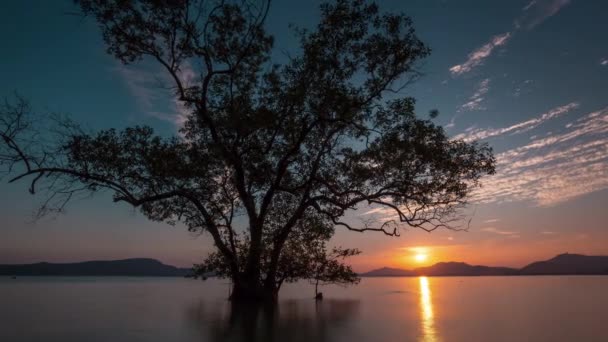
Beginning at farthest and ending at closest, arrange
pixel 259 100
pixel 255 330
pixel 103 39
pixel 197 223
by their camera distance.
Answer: pixel 197 223 < pixel 259 100 < pixel 103 39 < pixel 255 330

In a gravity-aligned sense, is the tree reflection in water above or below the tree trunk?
below

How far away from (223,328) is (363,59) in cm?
1636

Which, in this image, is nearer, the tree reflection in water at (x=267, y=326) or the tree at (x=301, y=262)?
the tree reflection in water at (x=267, y=326)

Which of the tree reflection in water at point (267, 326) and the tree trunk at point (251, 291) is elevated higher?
the tree trunk at point (251, 291)

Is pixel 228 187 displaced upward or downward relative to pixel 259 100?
downward

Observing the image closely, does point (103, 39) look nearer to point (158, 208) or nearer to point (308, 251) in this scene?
point (158, 208)

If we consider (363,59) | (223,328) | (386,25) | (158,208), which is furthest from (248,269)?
(386,25)

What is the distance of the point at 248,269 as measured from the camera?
1089 inches

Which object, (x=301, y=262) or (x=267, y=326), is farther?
(x=301, y=262)

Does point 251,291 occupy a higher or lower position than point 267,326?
higher

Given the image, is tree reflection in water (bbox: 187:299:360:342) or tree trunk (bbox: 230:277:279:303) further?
tree trunk (bbox: 230:277:279:303)

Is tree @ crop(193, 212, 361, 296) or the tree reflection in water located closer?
the tree reflection in water

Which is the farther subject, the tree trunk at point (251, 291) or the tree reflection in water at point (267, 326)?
the tree trunk at point (251, 291)

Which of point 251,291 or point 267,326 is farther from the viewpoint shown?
point 251,291
